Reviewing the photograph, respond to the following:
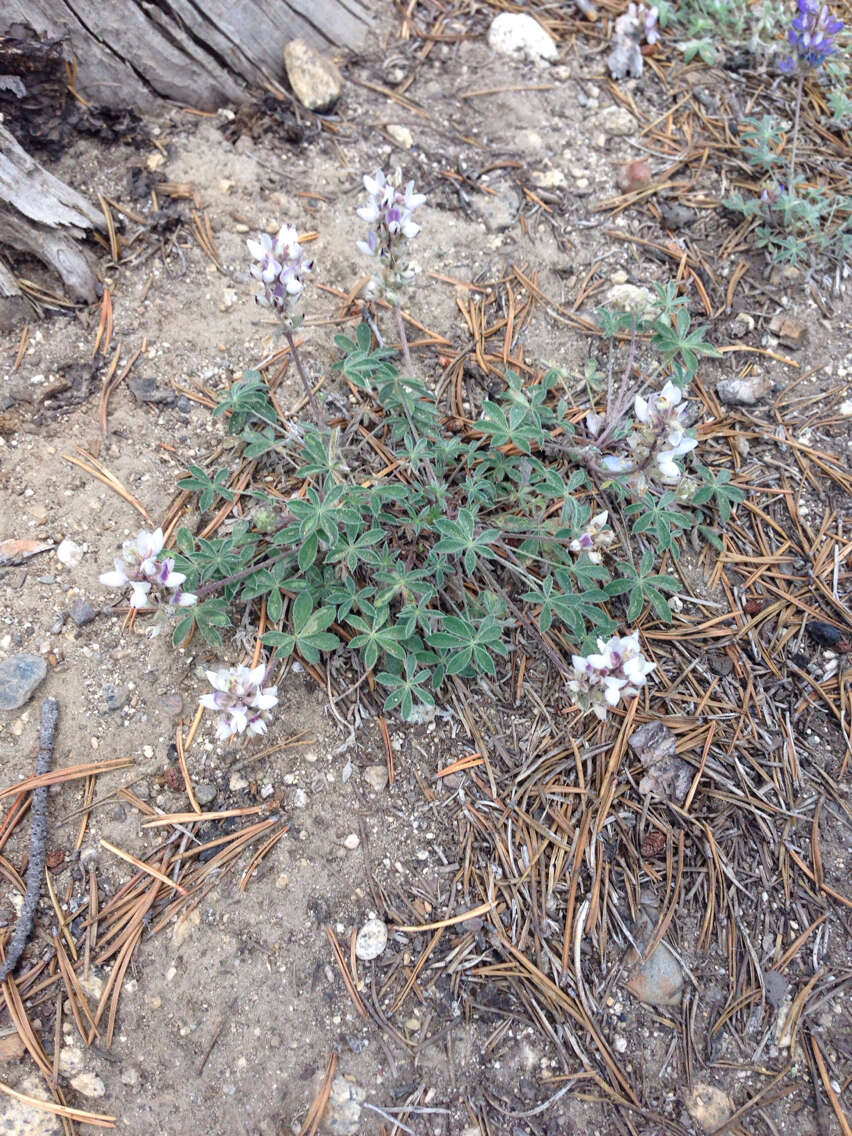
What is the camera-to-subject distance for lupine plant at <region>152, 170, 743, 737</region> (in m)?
2.46

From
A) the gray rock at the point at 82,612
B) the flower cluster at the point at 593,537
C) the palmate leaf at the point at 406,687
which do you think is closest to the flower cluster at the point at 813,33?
the flower cluster at the point at 593,537

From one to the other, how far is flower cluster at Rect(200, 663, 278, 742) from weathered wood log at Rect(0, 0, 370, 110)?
2.60 m

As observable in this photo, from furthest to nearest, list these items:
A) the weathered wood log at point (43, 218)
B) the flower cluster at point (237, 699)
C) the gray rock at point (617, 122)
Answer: the gray rock at point (617, 122) → the weathered wood log at point (43, 218) → the flower cluster at point (237, 699)

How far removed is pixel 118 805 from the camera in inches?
92.7

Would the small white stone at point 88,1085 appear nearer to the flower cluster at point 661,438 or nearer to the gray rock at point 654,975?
the gray rock at point 654,975

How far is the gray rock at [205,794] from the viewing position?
2396 mm

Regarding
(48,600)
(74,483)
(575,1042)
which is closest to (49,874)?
(48,600)

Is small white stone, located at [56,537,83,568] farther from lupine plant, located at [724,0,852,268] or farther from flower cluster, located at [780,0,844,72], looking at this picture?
flower cluster, located at [780,0,844,72]

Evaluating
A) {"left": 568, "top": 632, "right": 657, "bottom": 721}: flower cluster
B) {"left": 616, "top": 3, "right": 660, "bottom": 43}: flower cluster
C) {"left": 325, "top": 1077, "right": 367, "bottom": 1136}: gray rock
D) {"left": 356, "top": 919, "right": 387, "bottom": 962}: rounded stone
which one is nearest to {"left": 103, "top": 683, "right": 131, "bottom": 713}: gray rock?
{"left": 356, "top": 919, "right": 387, "bottom": 962}: rounded stone

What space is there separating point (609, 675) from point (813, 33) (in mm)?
3250

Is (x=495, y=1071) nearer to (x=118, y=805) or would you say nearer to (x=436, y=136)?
(x=118, y=805)

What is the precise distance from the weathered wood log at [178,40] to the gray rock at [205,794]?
2.80 m

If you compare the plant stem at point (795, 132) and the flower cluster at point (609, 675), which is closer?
the flower cluster at point (609, 675)

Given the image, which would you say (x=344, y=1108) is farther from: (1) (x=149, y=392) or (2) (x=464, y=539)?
(1) (x=149, y=392)
